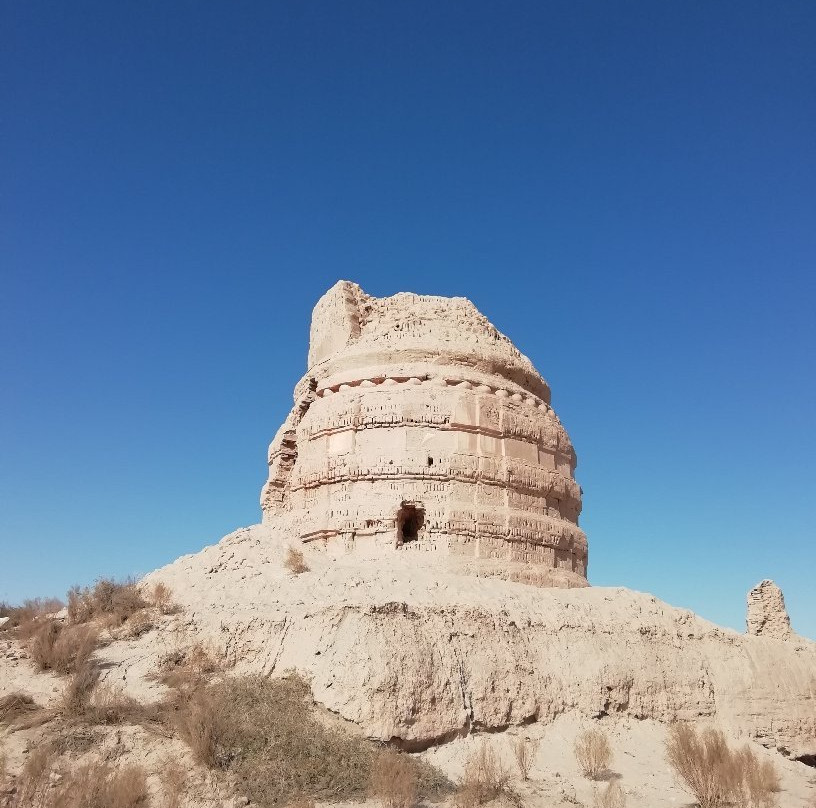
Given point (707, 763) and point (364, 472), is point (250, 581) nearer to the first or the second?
point (364, 472)

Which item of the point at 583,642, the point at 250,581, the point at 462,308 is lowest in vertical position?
the point at 583,642

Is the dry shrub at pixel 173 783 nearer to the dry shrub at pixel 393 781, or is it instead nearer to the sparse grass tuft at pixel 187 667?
the sparse grass tuft at pixel 187 667

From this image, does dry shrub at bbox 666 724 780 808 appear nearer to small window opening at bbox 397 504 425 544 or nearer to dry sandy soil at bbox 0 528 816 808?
dry sandy soil at bbox 0 528 816 808

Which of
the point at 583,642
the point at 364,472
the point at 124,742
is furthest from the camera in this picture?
the point at 364,472

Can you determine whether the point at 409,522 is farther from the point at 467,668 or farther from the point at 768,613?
the point at 768,613

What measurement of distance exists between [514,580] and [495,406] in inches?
136

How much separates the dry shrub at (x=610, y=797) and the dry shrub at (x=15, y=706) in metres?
7.35

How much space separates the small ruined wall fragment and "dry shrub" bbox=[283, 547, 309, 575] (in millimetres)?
10412

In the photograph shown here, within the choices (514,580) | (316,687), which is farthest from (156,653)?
(514,580)

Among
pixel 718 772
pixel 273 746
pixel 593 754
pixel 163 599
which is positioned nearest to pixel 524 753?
pixel 593 754

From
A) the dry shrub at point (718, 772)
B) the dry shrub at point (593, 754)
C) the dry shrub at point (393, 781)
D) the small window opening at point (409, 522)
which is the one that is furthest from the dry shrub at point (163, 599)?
the dry shrub at point (718, 772)

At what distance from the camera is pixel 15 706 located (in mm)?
9180

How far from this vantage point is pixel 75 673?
32.5ft

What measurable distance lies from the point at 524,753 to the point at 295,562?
501cm
